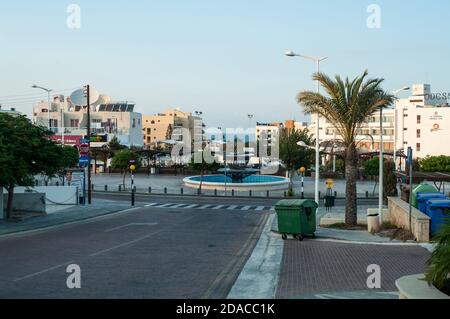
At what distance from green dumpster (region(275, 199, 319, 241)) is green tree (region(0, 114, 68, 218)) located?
12356 mm

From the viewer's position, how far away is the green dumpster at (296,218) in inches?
867

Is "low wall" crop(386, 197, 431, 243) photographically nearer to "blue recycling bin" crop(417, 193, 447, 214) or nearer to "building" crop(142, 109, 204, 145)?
"blue recycling bin" crop(417, 193, 447, 214)

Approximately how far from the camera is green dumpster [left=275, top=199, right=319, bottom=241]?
867 inches

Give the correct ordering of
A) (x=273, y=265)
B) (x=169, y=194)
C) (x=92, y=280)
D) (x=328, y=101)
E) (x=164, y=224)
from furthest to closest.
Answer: (x=169, y=194), (x=164, y=224), (x=328, y=101), (x=273, y=265), (x=92, y=280)

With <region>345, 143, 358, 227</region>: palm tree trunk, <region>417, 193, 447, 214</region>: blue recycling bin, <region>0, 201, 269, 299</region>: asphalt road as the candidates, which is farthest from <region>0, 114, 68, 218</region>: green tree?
<region>417, 193, 447, 214</region>: blue recycling bin

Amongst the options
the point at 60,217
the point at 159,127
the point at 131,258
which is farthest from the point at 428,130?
the point at 159,127

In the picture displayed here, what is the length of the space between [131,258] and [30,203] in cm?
1726

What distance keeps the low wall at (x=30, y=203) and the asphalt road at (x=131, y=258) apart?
15.3ft

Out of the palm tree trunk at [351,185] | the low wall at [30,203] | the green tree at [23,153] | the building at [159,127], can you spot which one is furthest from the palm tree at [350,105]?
the building at [159,127]
